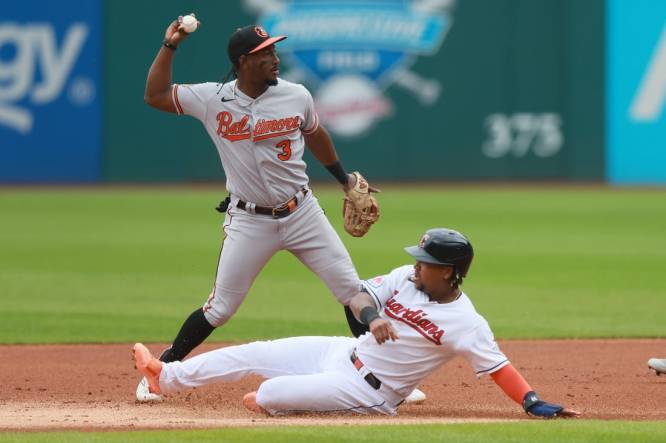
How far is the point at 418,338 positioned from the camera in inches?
223

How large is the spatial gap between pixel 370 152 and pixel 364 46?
78.0 inches

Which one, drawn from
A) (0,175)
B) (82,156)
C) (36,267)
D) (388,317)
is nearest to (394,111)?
(82,156)

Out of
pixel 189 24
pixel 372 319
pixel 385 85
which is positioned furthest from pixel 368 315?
pixel 385 85

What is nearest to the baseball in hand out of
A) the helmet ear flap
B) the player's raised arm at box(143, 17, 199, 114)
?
the player's raised arm at box(143, 17, 199, 114)

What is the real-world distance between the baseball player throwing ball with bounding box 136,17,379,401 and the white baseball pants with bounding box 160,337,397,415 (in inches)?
16.2

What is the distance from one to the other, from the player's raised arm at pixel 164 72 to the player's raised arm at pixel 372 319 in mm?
1475

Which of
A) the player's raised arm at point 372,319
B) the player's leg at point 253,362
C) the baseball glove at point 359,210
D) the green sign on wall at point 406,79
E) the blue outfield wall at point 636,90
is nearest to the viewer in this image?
the player's raised arm at point 372,319

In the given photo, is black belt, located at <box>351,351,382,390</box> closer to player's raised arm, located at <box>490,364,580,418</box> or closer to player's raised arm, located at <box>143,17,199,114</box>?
player's raised arm, located at <box>490,364,580,418</box>

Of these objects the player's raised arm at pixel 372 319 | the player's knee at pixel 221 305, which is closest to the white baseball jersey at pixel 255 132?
the player's knee at pixel 221 305

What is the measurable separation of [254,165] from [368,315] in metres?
1.19

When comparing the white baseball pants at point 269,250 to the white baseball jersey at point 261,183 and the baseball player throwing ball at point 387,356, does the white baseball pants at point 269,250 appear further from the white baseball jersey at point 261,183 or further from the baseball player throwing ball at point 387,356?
the baseball player throwing ball at point 387,356

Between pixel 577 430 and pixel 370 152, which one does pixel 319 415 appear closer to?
pixel 577 430

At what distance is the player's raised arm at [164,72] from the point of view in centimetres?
615

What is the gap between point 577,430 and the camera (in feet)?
17.3
